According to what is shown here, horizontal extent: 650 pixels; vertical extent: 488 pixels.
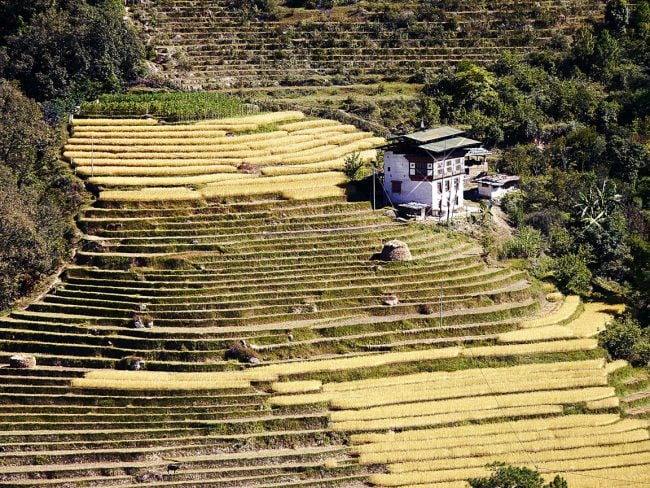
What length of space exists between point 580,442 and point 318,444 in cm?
1154

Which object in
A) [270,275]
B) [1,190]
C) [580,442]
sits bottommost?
[580,442]

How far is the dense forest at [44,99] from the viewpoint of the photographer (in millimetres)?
64000

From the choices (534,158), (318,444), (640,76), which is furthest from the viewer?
(640,76)

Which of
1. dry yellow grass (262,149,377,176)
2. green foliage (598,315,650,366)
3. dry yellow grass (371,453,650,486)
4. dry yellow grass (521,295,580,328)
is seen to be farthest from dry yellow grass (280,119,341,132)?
dry yellow grass (371,453,650,486)

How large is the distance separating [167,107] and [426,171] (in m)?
19.3

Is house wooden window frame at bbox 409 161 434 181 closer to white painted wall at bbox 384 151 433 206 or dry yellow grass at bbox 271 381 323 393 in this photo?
white painted wall at bbox 384 151 433 206

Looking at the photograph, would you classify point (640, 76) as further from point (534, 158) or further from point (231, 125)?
point (231, 125)

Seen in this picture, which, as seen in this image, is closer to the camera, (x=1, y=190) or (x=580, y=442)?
(x=580, y=442)

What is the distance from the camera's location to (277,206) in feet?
230

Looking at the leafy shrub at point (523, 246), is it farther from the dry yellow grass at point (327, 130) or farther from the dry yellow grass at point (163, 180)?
the dry yellow grass at point (327, 130)

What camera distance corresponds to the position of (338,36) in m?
101

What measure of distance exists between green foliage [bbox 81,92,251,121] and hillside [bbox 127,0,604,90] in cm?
953

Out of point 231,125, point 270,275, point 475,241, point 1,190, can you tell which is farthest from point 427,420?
point 231,125

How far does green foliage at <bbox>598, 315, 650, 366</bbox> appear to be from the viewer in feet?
208
